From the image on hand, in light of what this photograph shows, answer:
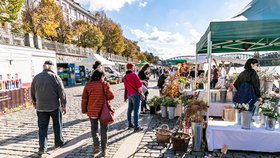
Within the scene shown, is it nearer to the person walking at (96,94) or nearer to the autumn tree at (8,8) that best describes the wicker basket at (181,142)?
the person walking at (96,94)

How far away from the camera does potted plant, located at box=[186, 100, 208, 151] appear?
454cm

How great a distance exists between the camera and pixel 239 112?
4609 millimetres

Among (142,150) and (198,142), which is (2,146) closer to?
(142,150)

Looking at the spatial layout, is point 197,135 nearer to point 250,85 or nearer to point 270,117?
point 270,117

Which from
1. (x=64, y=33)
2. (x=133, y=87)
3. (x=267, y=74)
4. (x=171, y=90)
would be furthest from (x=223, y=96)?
(x=64, y=33)

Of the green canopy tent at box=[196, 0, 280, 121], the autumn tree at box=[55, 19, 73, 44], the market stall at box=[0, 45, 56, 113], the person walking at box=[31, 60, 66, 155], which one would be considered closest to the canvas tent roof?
the green canopy tent at box=[196, 0, 280, 121]

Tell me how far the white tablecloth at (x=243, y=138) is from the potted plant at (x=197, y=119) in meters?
0.20

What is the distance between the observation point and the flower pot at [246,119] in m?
4.29

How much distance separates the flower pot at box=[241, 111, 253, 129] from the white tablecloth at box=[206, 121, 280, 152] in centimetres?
8

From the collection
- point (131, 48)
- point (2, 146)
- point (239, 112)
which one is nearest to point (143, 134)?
point (239, 112)

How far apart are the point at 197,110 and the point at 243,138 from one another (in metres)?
1.07

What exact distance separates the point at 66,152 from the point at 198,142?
2839mm

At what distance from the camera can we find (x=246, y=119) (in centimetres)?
435

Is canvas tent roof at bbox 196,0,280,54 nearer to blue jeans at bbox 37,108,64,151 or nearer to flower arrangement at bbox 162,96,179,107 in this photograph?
flower arrangement at bbox 162,96,179,107
